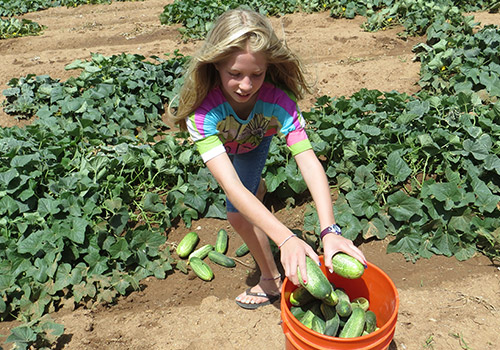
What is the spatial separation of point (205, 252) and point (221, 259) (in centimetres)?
20

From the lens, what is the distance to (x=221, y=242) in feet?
14.3

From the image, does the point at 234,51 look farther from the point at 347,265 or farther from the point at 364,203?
the point at 364,203

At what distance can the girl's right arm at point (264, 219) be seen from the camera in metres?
2.31

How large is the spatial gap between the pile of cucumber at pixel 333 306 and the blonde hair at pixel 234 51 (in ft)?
3.95

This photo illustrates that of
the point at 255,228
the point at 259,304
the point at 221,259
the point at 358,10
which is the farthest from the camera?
the point at 358,10

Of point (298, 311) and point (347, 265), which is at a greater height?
point (347, 265)

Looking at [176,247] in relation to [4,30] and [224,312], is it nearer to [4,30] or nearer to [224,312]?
[224,312]

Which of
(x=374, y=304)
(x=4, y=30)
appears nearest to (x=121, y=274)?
(x=374, y=304)

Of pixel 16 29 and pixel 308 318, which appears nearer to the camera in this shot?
pixel 308 318

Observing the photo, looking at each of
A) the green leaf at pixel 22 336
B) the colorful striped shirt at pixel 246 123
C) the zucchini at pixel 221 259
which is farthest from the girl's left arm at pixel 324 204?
the green leaf at pixel 22 336

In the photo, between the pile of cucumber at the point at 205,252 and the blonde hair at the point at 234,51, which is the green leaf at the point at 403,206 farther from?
the blonde hair at the point at 234,51

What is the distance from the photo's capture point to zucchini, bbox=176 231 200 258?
14.1 feet

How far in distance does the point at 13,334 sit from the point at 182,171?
7.21 ft

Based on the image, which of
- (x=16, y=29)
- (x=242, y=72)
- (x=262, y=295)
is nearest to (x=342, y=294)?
(x=262, y=295)
